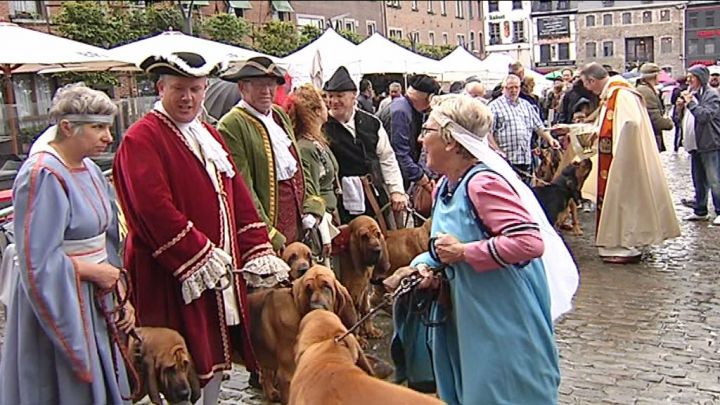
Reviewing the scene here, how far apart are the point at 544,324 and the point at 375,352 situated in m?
2.76

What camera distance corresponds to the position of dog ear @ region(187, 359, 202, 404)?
355cm

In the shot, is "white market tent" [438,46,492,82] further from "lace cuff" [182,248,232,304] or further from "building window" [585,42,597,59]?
"building window" [585,42,597,59]

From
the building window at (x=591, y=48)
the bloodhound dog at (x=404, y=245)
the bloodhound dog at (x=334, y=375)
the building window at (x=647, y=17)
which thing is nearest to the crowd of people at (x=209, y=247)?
the bloodhound dog at (x=334, y=375)

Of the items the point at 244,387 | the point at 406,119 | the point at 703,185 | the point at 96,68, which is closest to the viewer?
the point at 244,387

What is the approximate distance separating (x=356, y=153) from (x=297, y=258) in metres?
1.49

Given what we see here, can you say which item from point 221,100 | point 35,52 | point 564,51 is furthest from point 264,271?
point 564,51

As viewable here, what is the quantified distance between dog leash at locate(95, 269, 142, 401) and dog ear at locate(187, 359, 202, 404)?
0.22 metres

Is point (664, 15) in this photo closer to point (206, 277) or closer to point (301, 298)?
point (301, 298)

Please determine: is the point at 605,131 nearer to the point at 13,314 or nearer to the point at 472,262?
the point at 472,262

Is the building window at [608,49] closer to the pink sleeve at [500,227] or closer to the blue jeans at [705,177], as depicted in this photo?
the blue jeans at [705,177]

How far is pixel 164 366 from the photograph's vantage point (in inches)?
138

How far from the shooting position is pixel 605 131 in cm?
802

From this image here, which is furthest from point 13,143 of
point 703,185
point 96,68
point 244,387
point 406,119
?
point 703,185

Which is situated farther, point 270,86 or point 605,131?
point 605,131
